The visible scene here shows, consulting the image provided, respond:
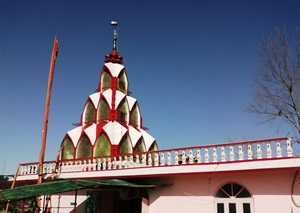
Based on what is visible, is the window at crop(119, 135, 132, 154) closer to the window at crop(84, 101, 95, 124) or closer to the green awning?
the window at crop(84, 101, 95, 124)

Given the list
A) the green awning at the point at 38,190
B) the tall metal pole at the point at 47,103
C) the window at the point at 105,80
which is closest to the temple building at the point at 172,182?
the green awning at the point at 38,190

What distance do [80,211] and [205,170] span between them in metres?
7.01

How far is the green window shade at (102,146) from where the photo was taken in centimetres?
1644

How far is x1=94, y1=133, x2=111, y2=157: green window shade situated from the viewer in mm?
16438

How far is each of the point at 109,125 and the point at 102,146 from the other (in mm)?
1403

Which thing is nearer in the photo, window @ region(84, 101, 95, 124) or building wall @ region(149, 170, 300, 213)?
building wall @ region(149, 170, 300, 213)

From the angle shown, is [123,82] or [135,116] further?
[123,82]

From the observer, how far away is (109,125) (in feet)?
56.6

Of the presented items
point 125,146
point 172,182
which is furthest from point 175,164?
point 125,146

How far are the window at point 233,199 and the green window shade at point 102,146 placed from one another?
837cm

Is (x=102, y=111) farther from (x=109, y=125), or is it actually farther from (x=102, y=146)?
(x=102, y=146)

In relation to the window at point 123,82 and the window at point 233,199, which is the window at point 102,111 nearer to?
the window at point 123,82

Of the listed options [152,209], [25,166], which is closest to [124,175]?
[152,209]

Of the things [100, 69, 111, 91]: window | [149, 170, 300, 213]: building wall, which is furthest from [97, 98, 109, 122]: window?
[149, 170, 300, 213]: building wall
